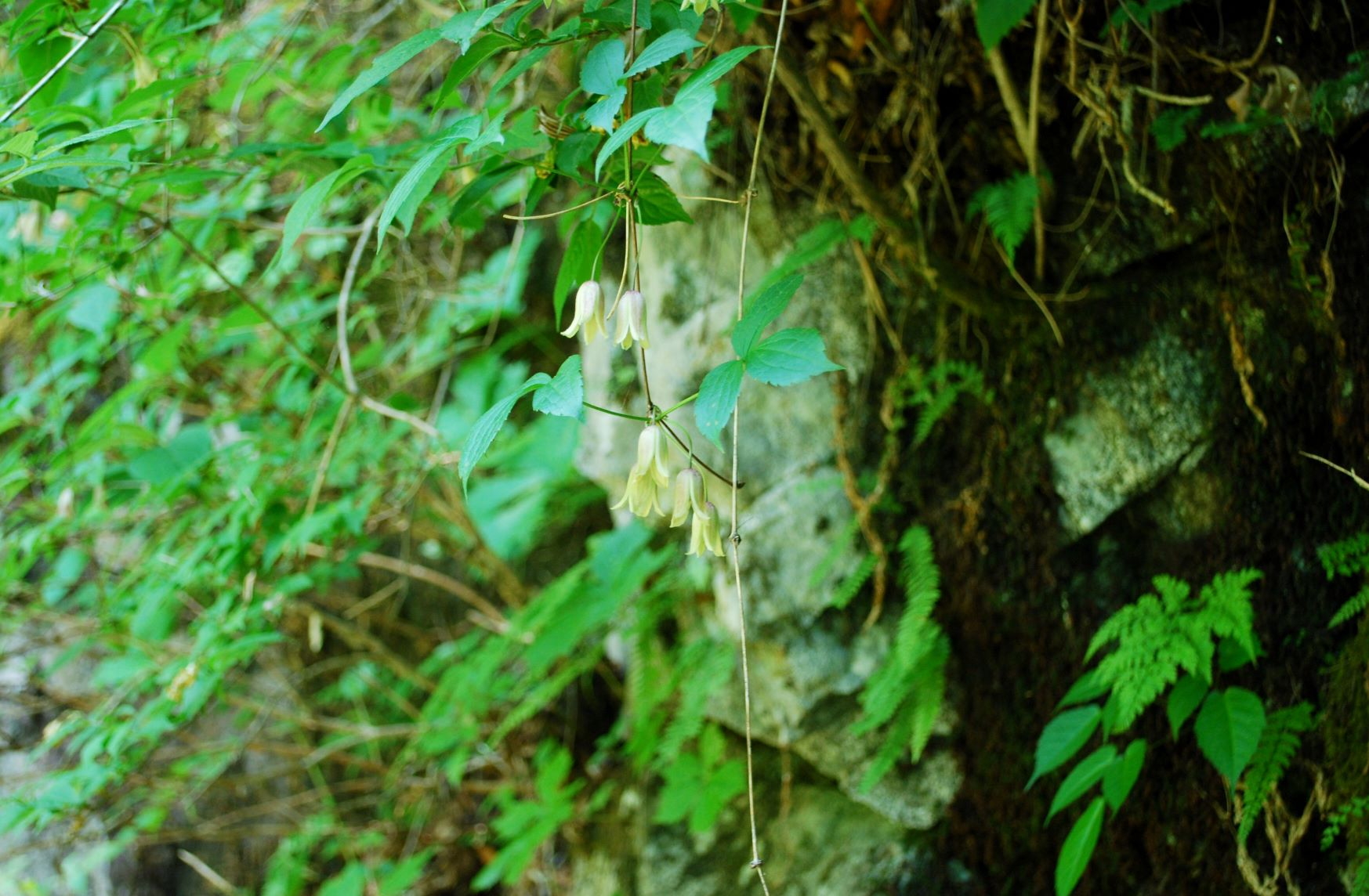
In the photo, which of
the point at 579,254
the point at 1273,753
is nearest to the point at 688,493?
the point at 579,254

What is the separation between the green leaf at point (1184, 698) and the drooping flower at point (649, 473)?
4.22 ft

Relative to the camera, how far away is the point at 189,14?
2.07 meters

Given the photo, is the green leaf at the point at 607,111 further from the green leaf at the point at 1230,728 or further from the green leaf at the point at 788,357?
the green leaf at the point at 1230,728

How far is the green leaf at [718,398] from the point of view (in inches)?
44.8

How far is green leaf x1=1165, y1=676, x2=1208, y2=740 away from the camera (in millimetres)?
1928

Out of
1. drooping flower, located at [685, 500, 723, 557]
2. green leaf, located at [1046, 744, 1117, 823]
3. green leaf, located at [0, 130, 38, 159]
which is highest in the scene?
green leaf, located at [0, 130, 38, 159]

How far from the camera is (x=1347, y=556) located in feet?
6.29

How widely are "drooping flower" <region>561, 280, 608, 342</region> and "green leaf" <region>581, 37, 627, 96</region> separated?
0.88 ft

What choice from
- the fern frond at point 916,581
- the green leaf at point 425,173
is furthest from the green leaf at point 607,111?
the fern frond at point 916,581

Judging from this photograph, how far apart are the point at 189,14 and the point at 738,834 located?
276 centimetres

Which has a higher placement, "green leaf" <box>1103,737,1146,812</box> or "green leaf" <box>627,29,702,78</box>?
"green leaf" <box>627,29,702,78</box>

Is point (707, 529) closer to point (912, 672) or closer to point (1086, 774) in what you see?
point (1086, 774)

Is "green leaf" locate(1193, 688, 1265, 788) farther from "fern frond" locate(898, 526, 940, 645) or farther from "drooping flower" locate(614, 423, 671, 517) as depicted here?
"drooping flower" locate(614, 423, 671, 517)

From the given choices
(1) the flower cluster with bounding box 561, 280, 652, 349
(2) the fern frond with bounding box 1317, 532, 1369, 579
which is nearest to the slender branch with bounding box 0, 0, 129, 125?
(1) the flower cluster with bounding box 561, 280, 652, 349
